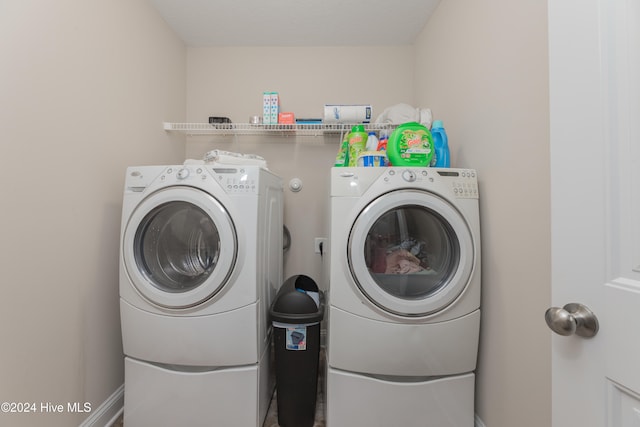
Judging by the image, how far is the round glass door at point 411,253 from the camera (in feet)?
3.62

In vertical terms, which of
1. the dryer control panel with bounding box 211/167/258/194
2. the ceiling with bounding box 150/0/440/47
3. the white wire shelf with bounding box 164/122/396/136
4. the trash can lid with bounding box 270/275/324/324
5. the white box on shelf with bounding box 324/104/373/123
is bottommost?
the trash can lid with bounding box 270/275/324/324

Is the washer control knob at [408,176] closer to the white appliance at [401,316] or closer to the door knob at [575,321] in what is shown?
the white appliance at [401,316]

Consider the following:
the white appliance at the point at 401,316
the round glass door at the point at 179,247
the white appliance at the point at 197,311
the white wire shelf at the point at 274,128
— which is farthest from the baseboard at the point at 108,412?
the white wire shelf at the point at 274,128

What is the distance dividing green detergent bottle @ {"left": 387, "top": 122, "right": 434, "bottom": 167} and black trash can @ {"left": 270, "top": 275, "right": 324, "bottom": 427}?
0.81m

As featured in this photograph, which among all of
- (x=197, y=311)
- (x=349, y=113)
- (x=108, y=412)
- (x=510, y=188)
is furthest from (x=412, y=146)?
(x=108, y=412)

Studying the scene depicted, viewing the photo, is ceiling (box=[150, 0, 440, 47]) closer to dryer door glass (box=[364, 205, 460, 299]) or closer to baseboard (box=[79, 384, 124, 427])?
dryer door glass (box=[364, 205, 460, 299])

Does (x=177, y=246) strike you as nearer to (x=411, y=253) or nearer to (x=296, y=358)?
(x=296, y=358)

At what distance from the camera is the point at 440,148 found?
1.33 metres

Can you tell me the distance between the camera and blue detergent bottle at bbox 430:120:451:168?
1.33m

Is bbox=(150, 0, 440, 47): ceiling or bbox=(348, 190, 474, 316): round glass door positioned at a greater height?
bbox=(150, 0, 440, 47): ceiling

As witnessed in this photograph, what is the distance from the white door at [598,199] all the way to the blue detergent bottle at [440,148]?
76cm

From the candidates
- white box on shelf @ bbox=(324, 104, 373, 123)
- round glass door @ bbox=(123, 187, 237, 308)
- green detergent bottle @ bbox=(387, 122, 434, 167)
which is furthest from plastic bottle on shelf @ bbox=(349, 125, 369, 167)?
round glass door @ bbox=(123, 187, 237, 308)

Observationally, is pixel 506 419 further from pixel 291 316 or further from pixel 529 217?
pixel 291 316

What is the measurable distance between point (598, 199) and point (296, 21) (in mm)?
1920
